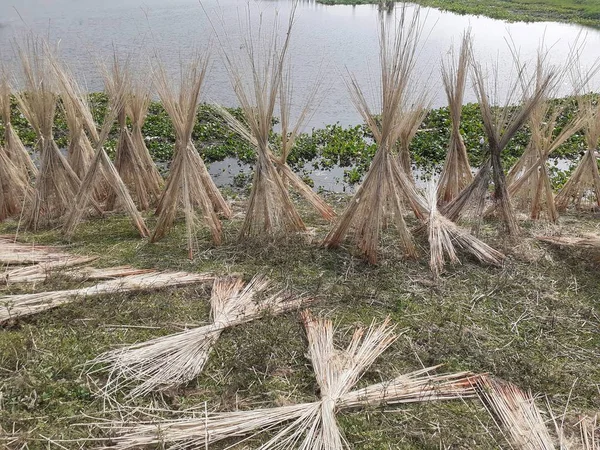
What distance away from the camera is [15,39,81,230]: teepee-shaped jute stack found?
4387 millimetres

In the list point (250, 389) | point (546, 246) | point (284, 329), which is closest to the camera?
point (250, 389)

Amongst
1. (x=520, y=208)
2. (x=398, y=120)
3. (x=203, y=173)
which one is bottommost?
(x=520, y=208)

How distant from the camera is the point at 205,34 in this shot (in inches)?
489

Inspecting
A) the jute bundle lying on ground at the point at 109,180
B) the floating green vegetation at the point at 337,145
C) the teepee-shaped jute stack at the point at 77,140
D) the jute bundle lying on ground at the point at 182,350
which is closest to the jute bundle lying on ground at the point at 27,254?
the jute bundle lying on ground at the point at 109,180

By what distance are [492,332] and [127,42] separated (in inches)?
447

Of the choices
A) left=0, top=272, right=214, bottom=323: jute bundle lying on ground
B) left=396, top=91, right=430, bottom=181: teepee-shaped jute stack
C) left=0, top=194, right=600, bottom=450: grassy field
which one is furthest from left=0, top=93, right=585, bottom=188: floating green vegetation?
left=0, top=272, right=214, bottom=323: jute bundle lying on ground

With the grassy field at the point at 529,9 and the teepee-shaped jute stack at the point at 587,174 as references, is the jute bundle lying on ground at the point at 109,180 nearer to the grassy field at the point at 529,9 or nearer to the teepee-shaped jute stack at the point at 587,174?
the teepee-shaped jute stack at the point at 587,174

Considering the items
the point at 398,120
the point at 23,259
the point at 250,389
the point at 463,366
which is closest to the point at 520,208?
the point at 398,120

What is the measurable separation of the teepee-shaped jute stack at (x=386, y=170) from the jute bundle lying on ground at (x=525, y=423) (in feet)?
4.64

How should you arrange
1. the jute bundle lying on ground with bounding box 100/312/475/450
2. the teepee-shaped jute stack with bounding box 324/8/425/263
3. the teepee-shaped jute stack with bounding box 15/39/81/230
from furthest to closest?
the teepee-shaped jute stack with bounding box 15/39/81/230 < the teepee-shaped jute stack with bounding box 324/8/425/263 < the jute bundle lying on ground with bounding box 100/312/475/450

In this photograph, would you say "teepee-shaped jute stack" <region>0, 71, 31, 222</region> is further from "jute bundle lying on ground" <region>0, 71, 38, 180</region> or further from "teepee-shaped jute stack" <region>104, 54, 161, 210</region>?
"teepee-shaped jute stack" <region>104, 54, 161, 210</region>

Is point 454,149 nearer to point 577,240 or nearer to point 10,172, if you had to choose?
point 577,240

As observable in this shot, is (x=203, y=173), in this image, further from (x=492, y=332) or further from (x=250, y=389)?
(x=492, y=332)

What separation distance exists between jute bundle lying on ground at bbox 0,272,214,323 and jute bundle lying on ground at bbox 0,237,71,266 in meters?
0.58
